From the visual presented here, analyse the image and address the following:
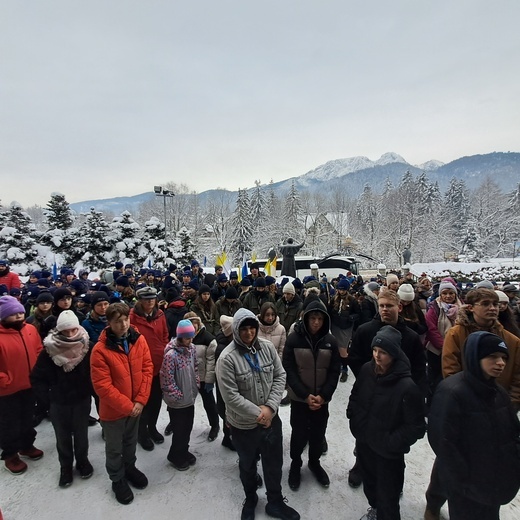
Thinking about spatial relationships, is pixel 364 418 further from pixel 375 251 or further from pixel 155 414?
pixel 375 251

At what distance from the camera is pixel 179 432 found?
3.75 m

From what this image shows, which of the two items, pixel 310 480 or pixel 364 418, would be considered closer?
pixel 364 418

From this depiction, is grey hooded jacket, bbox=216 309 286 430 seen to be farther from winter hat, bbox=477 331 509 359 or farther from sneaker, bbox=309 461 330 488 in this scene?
winter hat, bbox=477 331 509 359

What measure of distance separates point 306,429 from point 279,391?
77 cm

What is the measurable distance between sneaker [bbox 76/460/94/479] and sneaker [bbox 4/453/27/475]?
2.27ft

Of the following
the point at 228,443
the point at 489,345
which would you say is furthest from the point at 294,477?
the point at 489,345

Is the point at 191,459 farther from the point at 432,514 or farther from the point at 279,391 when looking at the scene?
the point at 432,514

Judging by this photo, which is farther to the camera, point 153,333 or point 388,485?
point 153,333

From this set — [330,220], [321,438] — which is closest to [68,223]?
[321,438]

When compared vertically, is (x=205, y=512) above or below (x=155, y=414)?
below

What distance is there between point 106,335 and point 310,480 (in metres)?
2.88

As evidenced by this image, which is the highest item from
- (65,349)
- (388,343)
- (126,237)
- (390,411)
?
(126,237)

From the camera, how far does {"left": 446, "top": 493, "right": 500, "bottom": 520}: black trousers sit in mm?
2279

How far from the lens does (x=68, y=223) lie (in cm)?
2731
